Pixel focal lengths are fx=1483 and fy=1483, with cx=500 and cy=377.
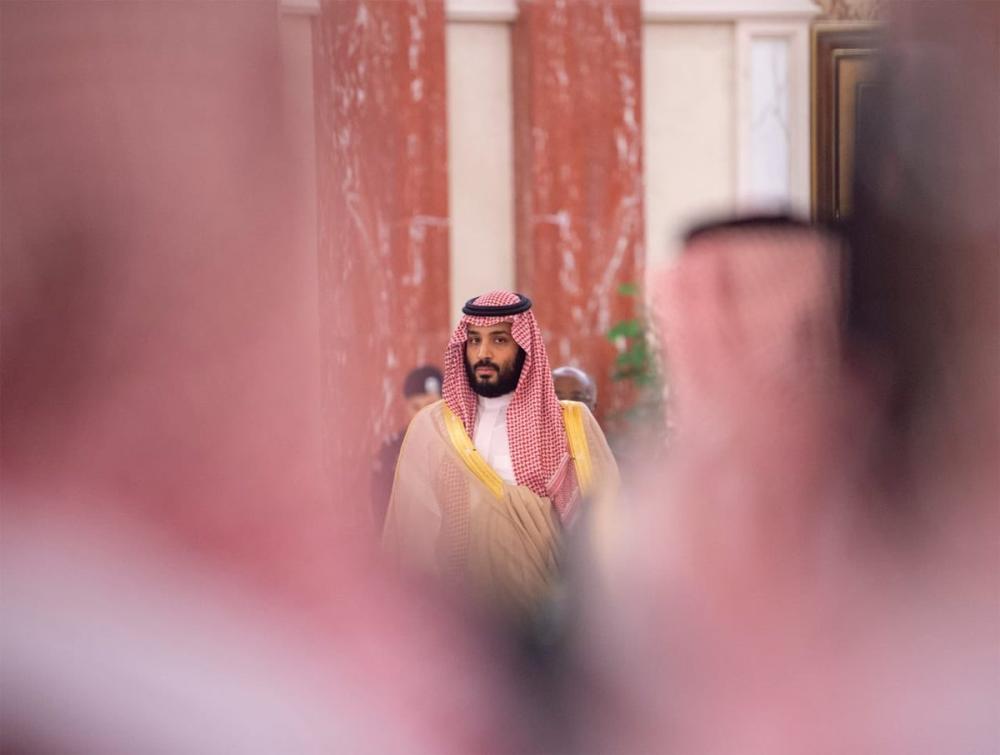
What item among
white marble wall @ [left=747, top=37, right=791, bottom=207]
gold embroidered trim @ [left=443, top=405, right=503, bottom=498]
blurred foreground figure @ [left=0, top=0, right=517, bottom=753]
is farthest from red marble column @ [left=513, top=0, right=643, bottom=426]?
blurred foreground figure @ [left=0, top=0, right=517, bottom=753]

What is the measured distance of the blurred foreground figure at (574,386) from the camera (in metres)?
4.11

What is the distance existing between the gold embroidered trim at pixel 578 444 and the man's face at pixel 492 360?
0.47ft

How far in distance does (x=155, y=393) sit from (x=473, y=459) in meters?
2.69

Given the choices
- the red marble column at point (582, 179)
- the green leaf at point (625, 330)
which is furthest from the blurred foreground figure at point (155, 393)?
the red marble column at point (582, 179)

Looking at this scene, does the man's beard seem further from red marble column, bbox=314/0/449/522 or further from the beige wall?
red marble column, bbox=314/0/449/522

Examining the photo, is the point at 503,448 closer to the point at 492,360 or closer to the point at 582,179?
the point at 492,360

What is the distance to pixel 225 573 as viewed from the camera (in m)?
0.32

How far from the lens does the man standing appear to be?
9.40 ft

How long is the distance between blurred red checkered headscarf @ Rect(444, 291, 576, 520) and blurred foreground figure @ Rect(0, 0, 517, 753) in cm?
261

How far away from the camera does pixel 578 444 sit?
3.05 metres

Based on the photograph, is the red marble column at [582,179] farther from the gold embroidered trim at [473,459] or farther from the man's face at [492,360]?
the gold embroidered trim at [473,459]

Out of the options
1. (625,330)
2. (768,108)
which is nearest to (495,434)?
(625,330)

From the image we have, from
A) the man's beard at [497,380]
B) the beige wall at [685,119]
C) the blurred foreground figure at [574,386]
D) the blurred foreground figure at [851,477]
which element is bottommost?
the blurred foreground figure at [574,386]

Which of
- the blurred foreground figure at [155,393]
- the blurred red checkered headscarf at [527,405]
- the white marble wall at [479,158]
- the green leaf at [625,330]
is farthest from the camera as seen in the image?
the white marble wall at [479,158]
